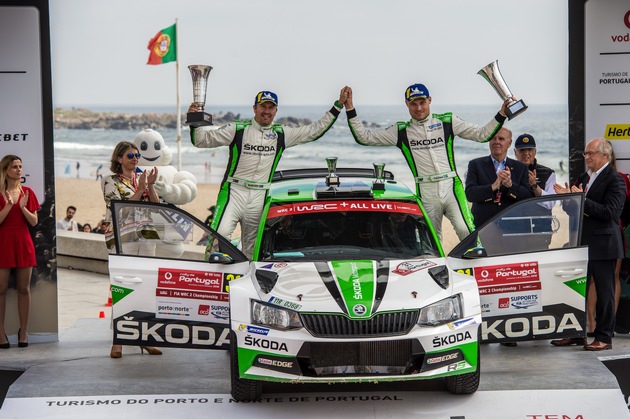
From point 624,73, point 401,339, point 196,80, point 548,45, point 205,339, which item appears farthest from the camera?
point 548,45

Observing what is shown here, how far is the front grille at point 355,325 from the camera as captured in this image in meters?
6.60

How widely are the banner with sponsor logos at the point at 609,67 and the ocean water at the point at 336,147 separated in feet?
110

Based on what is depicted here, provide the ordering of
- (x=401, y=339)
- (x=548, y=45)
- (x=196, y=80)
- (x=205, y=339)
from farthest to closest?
(x=548, y=45), (x=196, y=80), (x=205, y=339), (x=401, y=339)

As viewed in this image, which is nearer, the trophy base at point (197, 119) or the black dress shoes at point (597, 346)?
the black dress shoes at point (597, 346)

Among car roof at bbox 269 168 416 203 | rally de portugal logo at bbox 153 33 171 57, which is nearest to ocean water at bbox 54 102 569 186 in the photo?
rally de portugal logo at bbox 153 33 171 57

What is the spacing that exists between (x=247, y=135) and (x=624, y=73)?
3.69 meters

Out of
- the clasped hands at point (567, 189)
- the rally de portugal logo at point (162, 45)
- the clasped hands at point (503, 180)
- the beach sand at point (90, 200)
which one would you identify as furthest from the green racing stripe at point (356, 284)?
the rally de portugal logo at point (162, 45)

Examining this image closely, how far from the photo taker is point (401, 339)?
657 centimetres

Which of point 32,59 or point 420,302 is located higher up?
point 32,59

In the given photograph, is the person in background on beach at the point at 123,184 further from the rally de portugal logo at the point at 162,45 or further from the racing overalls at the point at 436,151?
the rally de portugal logo at the point at 162,45

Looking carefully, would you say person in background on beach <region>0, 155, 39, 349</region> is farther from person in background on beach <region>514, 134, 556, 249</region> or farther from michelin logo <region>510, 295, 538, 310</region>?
person in background on beach <region>514, 134, 556, 249</region>

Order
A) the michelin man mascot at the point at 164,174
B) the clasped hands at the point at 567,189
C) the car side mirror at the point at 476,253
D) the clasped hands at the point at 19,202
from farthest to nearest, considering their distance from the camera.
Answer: the michelin man mascot at the point at 164,174 → the clasped hands at the point at 19,202 → the clasped hands at the point at 567,189 → the car side mirror at the point at 476,253

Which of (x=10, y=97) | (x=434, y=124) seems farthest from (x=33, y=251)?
(x=434, y=124)

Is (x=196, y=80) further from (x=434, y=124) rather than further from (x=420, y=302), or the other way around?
(x=420, y=302)
